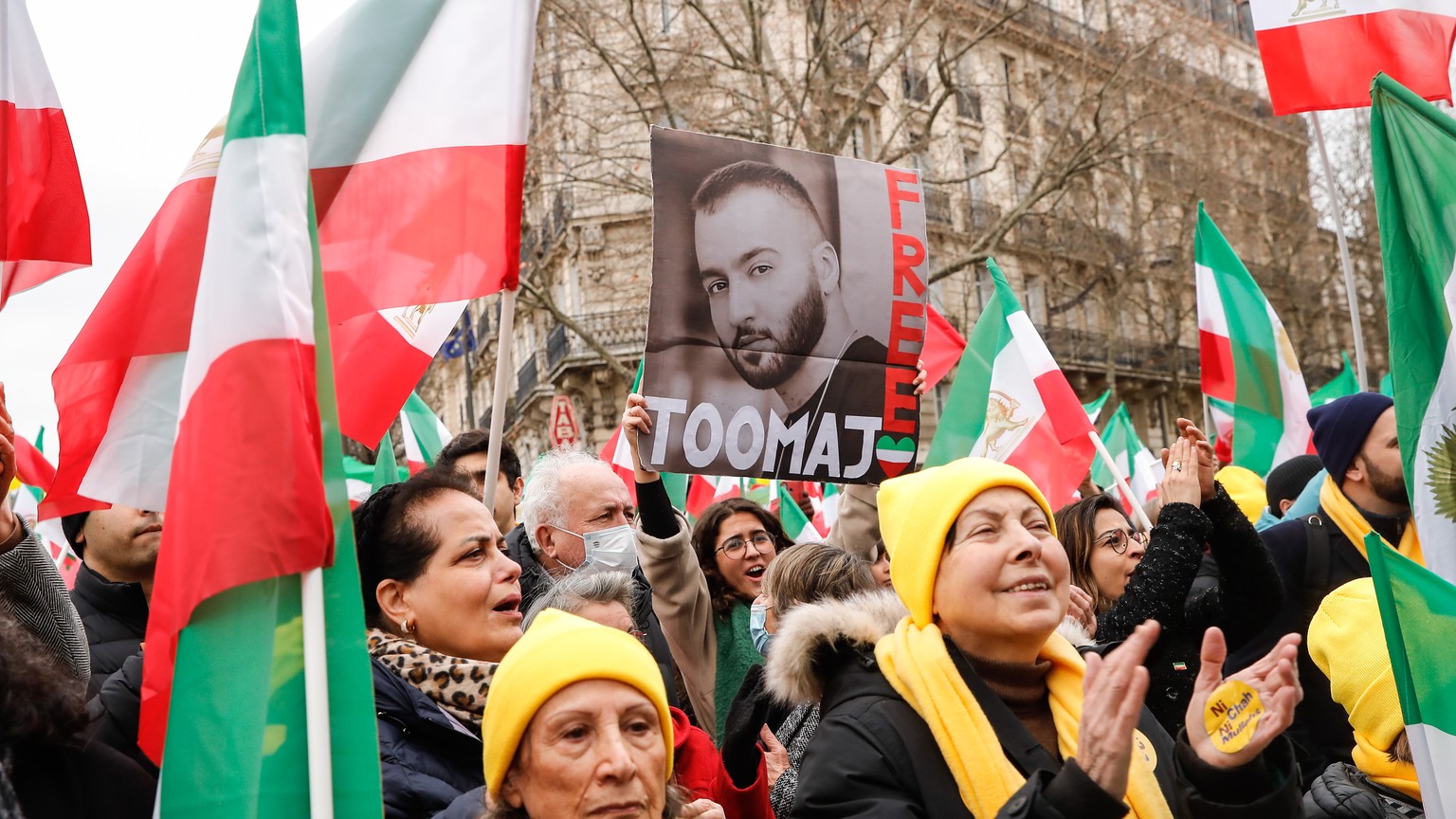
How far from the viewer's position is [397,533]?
326 centimetres

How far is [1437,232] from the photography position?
131 inches

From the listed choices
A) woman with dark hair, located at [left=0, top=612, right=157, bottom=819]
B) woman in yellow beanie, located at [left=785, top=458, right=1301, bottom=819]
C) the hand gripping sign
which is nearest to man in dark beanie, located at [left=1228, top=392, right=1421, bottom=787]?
the hand gripping sign

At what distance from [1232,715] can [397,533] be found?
1851 mm

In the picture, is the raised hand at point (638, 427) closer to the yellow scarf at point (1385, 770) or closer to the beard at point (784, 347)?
the beard at point (784, 347)

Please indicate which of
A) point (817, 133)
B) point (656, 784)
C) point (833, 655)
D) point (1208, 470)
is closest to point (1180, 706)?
point (1208, 470)

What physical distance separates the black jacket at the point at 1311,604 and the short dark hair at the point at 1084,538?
0.56 m

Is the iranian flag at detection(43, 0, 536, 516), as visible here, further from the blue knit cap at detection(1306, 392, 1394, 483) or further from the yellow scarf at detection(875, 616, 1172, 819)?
the blue knit cap at detection(1306, 392, 1394, 483)

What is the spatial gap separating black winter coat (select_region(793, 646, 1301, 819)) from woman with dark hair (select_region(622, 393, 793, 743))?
4.19 feet

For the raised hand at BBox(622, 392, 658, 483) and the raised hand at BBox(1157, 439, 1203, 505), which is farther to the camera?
the raised hand at BBox(622, 392, 658, 483)

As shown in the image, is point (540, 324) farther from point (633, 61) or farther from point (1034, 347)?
point (1034, 347)

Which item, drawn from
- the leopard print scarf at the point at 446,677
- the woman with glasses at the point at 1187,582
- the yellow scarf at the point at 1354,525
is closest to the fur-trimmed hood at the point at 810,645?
the leopard print scarf at the point at 446,677

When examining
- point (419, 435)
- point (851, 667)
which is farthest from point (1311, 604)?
point (419, 435)

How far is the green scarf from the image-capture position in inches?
179

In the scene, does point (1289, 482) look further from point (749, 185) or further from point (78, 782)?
point (78, 782)
